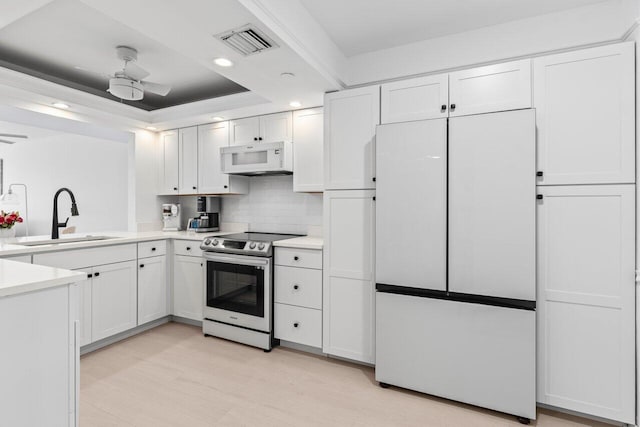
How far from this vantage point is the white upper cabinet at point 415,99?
2355 mm

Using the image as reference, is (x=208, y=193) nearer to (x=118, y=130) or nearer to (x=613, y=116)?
(x=118, y=130)

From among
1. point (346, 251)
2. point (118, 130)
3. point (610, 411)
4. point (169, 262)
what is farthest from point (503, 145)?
point (118, 130)

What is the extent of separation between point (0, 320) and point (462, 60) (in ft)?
9.45

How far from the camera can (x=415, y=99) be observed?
8.01 feet

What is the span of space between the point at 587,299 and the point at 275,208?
283 centimetres

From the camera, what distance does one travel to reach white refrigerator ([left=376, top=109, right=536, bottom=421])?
80.0 inches

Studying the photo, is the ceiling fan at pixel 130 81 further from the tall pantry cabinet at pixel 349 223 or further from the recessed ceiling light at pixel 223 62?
the tall pantry cabinet at pixel 349 223

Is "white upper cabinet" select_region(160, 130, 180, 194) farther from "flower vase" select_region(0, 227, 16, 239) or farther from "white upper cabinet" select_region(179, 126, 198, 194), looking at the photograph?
"flower vase" select_region(0, 227, 16, 239)

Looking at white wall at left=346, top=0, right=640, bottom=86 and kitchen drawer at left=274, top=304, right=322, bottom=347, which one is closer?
white wall at left=346, top=0, right=640, bottom=86

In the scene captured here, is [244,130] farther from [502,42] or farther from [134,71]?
[502,42]

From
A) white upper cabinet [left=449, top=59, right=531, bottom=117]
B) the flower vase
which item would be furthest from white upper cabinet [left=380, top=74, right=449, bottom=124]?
the flower vase

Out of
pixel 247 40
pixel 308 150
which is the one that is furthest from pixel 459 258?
pixel 247 40

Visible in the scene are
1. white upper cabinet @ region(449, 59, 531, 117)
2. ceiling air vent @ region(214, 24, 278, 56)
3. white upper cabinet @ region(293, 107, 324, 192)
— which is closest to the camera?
ceiling air vent @ region(214, 24, 278, 56)

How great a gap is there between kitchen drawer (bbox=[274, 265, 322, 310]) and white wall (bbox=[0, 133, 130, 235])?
2984mm
